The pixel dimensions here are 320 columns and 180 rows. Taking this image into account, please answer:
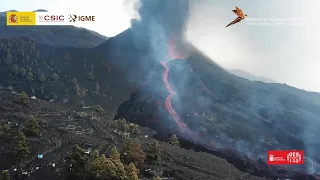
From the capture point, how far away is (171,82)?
5561 inches

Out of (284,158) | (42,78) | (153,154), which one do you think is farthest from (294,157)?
(42,78)

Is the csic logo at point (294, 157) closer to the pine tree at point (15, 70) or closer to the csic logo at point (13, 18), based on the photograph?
the csic logo at point (13, 18)

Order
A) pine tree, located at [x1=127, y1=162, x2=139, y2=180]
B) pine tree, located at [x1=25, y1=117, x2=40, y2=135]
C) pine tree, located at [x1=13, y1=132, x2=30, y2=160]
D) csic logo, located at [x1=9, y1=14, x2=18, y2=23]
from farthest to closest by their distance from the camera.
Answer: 1. csic logo, located at [x1=9, y1=14, x2=18, y2=23]
2. pine tree, located at [x1=25, y1=117, x2=40, y2=135]
3. pine tree, located at [x1=13, y1=132, x2=30, y2=160]
4. pine tree, located at [x1=127, y1=162, x2=139, y2=180]

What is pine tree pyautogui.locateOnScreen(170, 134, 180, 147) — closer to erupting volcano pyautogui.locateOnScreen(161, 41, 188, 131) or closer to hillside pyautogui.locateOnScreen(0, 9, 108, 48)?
erupting volcano pyautogui.locateOnScreen(161, 41, 188, 131)

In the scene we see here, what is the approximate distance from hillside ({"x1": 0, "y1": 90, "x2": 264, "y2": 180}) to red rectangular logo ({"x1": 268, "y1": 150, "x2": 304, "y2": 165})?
1697 cm

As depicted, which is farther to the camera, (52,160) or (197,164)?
(197,164)

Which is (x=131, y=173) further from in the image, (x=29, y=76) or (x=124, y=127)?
(x=29, y=76)

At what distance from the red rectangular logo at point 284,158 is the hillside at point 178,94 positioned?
228 cm

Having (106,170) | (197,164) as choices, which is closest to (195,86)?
(197,164)

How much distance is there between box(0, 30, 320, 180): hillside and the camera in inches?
4218

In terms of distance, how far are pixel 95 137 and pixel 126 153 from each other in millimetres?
15684

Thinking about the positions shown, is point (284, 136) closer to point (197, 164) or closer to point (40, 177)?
point (197, 164)

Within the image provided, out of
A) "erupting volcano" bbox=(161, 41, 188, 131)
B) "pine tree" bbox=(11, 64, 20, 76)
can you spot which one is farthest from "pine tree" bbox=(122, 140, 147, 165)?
"pine tree" bbox=(11, 64, 20, 76)

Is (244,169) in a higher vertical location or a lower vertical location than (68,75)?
lower
